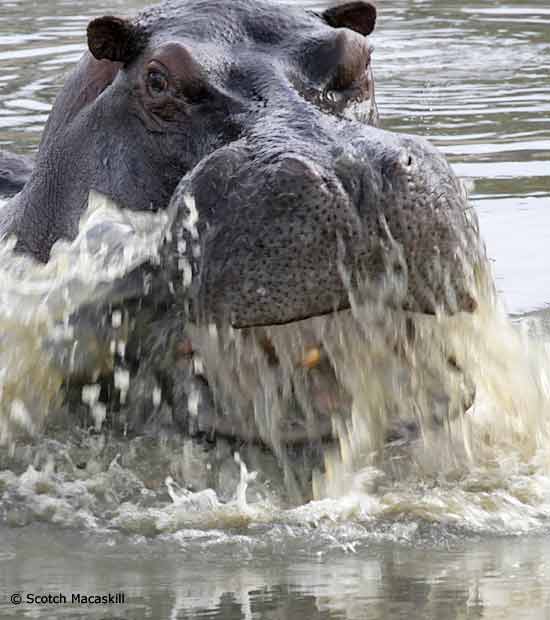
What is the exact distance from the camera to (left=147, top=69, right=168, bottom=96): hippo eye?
476 centimetres

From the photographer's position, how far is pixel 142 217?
4734 mm

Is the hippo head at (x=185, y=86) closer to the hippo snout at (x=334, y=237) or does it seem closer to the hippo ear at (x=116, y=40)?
the hippo ear at (x=116, y=40)

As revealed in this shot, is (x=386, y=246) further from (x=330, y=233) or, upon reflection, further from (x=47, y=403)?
(x=47, y=403)

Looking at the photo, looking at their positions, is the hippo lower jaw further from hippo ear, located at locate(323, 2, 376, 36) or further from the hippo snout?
hippo ear, located at locate(323, 2, 376, 36)

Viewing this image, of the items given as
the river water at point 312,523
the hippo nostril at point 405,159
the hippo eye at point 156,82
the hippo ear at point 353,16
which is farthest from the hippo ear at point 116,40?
the hippo nostril at point 405,159

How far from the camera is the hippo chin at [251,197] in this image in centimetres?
408

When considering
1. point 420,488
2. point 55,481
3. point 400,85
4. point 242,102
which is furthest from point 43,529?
point 400,85

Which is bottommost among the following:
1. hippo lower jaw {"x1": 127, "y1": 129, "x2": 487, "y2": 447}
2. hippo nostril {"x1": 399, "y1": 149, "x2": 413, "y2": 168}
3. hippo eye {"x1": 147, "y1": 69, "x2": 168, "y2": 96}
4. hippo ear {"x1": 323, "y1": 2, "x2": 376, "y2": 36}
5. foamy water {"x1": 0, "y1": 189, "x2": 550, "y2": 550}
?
foamy water {"x1": 0, "y1": 189, "x2": 550, "y2": 550}

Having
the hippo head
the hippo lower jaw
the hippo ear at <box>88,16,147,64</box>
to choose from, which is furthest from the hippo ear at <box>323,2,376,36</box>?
the hippo lower jaw

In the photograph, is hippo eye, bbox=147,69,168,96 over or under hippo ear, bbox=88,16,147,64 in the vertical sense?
under

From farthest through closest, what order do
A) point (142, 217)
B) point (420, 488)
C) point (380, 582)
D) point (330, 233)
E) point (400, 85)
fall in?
point (400, 85), point (142, 217), point (420, 488), point (330, 233), point (380, 582)

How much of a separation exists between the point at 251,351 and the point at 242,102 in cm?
68

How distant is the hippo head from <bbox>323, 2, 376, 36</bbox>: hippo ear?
0.70 ft

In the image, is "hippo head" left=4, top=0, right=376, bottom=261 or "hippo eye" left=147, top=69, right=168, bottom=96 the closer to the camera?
"hippo head" left=4, top=0, right=376, bottom=261
